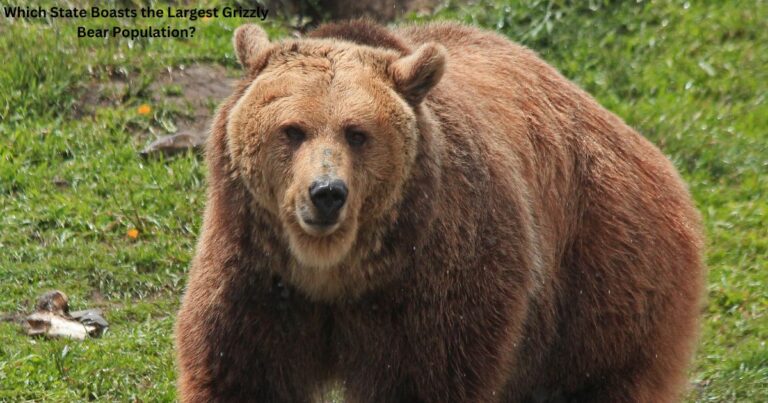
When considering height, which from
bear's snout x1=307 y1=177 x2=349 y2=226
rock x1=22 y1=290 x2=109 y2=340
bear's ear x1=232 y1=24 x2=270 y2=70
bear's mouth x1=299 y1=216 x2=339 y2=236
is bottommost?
rock x1=22 y1=290 x2=109 y2=340

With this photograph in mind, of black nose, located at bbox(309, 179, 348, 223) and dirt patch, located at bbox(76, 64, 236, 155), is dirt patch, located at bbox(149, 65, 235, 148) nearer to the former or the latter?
dirt patch, located at bbox(76, 64, 236, 155)

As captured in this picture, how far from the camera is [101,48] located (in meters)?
10.2

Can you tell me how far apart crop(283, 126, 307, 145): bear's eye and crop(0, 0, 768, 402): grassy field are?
2.19 metres

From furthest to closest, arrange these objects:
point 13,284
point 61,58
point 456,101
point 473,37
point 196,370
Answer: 1. point 61,58
2. point 13,284
3. point 473,37
4. point 456,101
5. point 196,370

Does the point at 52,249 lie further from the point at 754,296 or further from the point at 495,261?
the point at 754,296

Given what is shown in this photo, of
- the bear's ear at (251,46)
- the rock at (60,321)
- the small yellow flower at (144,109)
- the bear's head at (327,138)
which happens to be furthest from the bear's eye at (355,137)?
the small yellow flower at (144,109)

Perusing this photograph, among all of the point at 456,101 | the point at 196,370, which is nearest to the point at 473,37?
the point at 456,101

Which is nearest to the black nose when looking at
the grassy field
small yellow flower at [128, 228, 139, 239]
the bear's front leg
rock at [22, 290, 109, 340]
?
the bear's front leg

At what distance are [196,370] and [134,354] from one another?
1806 mm

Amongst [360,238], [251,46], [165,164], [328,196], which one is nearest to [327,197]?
[328,196]

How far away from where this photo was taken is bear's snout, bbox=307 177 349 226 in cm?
491

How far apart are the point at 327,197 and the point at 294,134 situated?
15.1 inches

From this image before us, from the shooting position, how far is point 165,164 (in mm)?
9352

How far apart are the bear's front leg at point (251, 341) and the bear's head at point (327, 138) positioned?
0.89 feet
